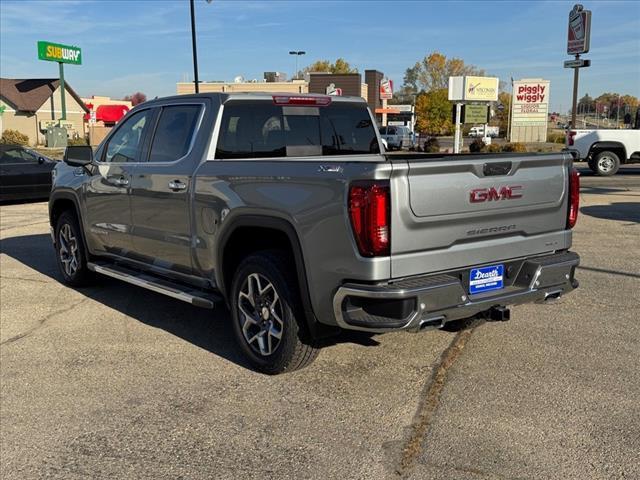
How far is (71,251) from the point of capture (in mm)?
7016

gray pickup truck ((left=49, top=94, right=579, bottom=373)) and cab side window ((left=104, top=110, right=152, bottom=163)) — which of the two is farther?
cab side window ((left=104, top=110, right=152, bottom=163))

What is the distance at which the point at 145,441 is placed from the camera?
3531mm

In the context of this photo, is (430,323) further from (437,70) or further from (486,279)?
(437,70)

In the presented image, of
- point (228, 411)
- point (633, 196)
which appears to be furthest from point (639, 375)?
point (633, 196)

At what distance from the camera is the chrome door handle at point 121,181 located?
18.7 ft

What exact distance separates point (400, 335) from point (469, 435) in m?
1.70

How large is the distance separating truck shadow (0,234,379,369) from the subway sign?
4936 cm

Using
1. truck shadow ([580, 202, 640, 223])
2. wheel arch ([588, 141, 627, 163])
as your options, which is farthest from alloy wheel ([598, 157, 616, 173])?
truck shadow ([580, 202, 640, 223])

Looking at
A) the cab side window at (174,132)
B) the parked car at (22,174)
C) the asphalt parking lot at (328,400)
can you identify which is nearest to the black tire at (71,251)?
the asphalt parking lot at (328,400)

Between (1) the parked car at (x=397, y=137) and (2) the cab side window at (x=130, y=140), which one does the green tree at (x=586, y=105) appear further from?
(2) the cab side window at (x=130, y=140)

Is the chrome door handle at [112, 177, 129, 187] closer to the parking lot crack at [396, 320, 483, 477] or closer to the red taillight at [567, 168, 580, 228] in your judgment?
Answer: the parking lot crack at [396, 320, 483, 477]

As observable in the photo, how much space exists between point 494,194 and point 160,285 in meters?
2.84

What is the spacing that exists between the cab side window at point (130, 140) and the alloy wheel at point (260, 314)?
1.91 metres

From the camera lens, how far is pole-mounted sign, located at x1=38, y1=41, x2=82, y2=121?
5128 centimetres
